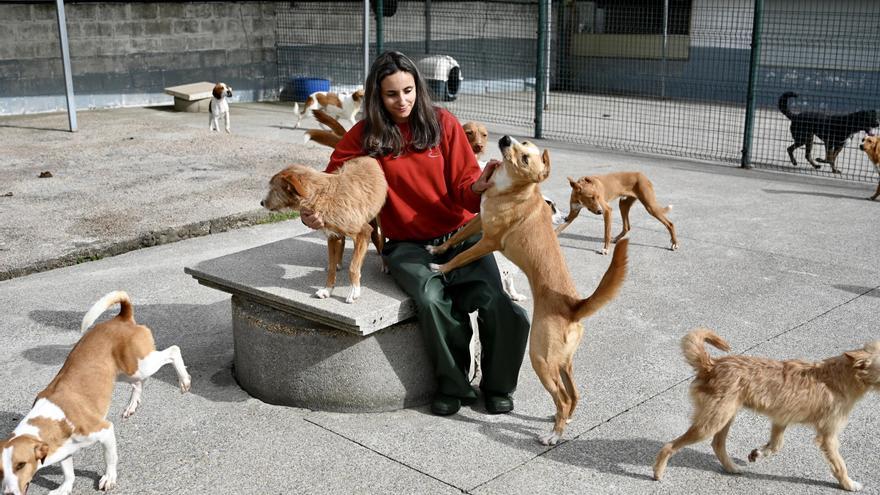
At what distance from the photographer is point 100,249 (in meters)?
6.66

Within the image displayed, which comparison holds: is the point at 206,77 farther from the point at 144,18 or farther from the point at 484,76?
the point at 484,76

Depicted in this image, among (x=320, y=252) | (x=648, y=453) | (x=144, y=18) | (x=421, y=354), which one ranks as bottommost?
(x=648, y=453)

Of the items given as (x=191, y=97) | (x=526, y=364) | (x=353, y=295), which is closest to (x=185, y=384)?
(x=353, y=295)

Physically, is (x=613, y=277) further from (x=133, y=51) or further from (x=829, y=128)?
(x=133, y=51)

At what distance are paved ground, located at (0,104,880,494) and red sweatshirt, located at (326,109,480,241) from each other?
37.8 inches

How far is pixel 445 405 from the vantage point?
4066 mm

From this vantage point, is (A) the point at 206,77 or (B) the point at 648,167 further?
(A) the point at 206,77

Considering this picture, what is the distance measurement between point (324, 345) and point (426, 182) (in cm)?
99

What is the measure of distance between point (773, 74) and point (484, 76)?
6.08 m

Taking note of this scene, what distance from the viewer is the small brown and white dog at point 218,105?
1167 cm

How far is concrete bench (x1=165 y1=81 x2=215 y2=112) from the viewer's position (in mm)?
14148

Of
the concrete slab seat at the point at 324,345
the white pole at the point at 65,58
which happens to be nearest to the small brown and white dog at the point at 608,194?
the concrete slab seat at the point at 324,345

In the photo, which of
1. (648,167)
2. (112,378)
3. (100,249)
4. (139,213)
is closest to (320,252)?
(112,378)

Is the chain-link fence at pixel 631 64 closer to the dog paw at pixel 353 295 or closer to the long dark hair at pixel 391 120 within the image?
the long dark hair at pixel 391 120
